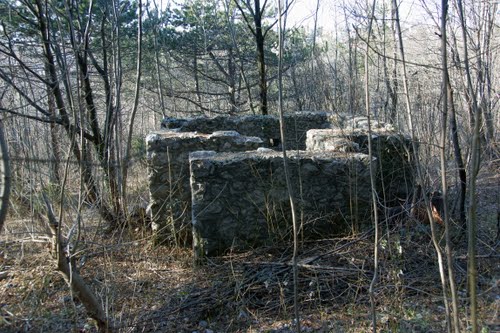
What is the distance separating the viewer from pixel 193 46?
1235 centimetres

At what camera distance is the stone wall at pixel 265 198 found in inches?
185

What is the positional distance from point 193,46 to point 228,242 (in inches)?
347

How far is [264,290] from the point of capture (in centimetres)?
403

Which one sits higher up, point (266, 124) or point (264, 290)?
point (266, 124)

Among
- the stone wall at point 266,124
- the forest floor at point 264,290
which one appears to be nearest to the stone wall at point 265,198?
the forest floor at point 264,290

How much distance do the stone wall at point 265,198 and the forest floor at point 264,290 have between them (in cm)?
20

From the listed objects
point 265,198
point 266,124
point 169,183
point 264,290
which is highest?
point 266,124

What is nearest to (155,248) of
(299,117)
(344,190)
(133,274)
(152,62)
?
(133,274)

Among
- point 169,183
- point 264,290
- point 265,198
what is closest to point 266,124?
point 169,183

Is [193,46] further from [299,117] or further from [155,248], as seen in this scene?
[155,248]

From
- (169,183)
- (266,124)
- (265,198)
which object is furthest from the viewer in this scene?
(266,124)

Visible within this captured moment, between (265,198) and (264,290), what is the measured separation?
1066 mm

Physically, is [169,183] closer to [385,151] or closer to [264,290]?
[264,290]

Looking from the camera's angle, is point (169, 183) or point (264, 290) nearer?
point (264, 290)
